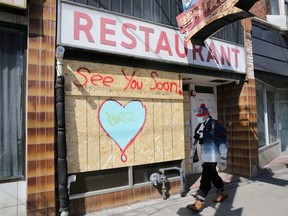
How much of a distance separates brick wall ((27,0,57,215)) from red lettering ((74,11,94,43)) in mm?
359

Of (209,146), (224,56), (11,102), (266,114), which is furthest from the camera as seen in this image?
(266,114)

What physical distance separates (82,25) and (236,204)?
4.31 meters

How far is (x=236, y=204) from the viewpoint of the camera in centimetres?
498

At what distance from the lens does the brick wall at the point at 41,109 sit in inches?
154

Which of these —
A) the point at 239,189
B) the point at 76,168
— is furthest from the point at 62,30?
the point at 239,189

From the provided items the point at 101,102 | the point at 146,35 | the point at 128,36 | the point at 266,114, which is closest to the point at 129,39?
the point at 128,36

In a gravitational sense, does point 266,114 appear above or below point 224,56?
below

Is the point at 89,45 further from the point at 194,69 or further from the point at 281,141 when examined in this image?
the point at 281,141

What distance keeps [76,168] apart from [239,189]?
3.80 metres

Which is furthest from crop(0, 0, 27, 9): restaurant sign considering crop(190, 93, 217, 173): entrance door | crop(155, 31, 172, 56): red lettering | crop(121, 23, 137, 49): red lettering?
crop(190, 93, 217, 173): entrance door

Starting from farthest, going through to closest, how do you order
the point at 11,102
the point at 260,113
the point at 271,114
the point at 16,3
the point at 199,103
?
the point at 271,114, the point at 260,113, the point at 199,103, the point at 11,102, the point at 16,3

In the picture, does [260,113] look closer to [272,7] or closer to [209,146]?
[272,7]

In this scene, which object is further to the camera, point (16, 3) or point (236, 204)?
point (236, 204)

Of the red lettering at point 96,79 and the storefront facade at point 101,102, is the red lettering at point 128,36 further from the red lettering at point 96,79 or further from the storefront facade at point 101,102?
the red lettering at point 96,79
